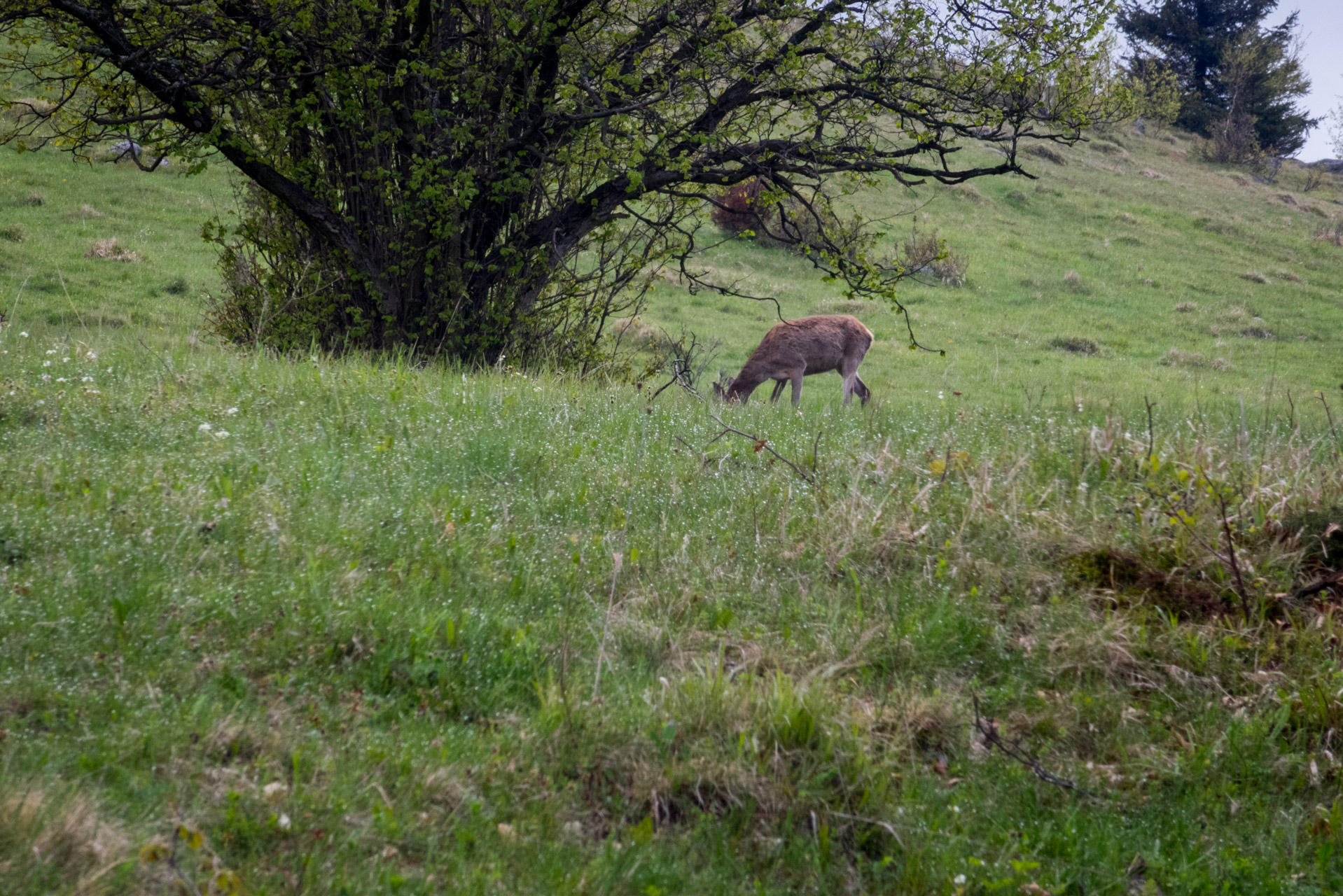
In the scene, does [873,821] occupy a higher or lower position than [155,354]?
lower

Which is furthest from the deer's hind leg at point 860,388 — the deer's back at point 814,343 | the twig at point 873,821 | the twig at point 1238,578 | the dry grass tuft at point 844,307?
the twig at point 873,821

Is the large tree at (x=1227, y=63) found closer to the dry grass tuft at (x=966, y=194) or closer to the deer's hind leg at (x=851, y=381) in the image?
the dry grass tuft at (x=966, y=194)

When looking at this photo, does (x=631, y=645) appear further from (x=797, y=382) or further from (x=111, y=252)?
(x=111, y=252)

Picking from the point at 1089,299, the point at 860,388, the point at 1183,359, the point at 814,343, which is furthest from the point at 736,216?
the point at 1089,299

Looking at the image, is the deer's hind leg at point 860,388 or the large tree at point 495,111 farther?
the deer's hind leg at point 860,388

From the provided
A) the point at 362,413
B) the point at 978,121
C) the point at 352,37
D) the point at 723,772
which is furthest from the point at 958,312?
the point at 723,772

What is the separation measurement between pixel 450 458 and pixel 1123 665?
3661 millimetres

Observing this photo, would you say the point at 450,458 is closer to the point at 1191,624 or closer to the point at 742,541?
the point at 742,541

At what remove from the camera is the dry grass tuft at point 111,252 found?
58.1 ft

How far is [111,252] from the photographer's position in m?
17.9

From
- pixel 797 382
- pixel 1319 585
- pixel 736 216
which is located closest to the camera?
pixel 1319 585

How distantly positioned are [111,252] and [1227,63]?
60125 millimetres

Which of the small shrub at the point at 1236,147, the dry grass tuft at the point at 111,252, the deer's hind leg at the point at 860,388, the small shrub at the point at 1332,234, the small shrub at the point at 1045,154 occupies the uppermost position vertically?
the small shrub at the point at 1236,147

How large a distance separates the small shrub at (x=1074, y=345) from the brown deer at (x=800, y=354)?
809 centimetres
